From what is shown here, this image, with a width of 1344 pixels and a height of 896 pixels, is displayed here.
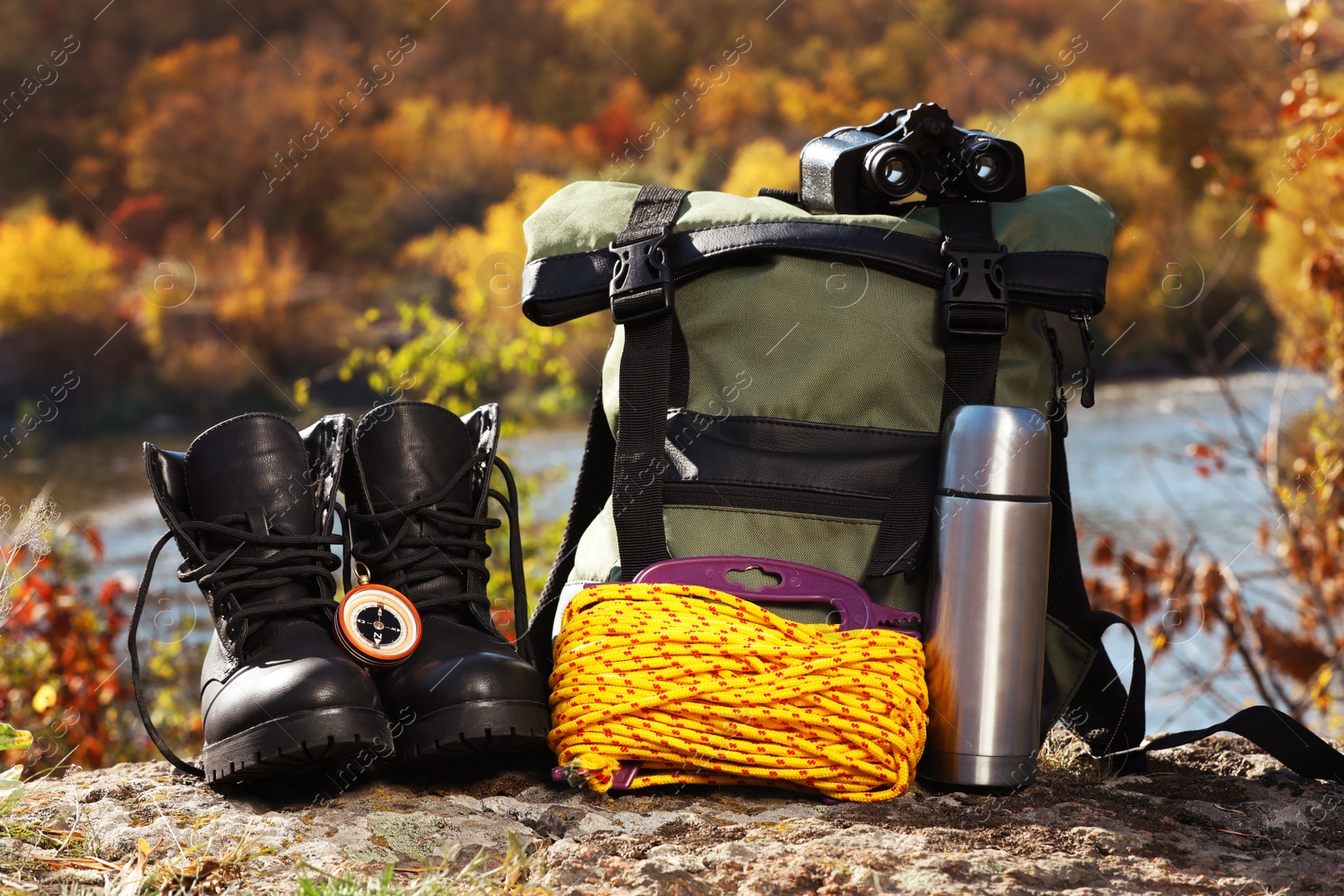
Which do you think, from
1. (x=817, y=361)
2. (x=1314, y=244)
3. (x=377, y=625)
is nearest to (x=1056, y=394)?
(x=817, y=361)

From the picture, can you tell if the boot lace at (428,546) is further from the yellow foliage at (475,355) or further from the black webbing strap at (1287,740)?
the black webbing strap at (1287,740)

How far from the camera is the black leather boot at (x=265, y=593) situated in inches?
39.5

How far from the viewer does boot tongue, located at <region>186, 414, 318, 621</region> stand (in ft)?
3.84

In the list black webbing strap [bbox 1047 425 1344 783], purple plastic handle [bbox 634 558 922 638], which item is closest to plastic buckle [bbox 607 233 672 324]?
purple plastic handle [bbox 634 558 922 638]

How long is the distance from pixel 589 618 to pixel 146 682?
9.28ft

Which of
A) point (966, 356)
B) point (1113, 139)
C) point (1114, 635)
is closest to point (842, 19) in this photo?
point (1113, 139)

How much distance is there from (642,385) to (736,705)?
389 mm

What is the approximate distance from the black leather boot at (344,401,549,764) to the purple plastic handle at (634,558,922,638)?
0.62 ft

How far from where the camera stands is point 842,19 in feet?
24.3

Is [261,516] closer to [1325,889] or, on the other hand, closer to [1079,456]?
[1325,889]

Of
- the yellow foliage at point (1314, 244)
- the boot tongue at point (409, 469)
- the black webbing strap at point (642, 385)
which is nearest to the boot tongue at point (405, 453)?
the boot tongue at point (409, 469)

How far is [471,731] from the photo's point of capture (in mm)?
1045

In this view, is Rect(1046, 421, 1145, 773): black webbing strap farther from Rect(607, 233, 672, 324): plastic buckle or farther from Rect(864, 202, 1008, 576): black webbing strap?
Rect(607, 233, 672, 324): plastic buckle

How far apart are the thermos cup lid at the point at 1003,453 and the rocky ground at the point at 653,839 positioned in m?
0.32
